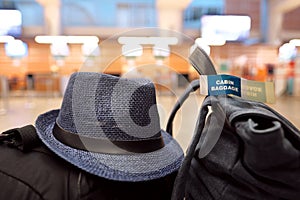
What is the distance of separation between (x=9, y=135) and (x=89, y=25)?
30.6 ft

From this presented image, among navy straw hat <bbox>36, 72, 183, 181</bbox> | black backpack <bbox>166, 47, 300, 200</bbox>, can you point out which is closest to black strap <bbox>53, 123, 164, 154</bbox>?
navy straw hat <bbox>36, 72, 183, 181</bbox>

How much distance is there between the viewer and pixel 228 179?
0.43 meters

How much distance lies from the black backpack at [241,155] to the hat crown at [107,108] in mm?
112

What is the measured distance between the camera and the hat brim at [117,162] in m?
0.47

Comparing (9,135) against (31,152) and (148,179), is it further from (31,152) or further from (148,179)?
(148,179)

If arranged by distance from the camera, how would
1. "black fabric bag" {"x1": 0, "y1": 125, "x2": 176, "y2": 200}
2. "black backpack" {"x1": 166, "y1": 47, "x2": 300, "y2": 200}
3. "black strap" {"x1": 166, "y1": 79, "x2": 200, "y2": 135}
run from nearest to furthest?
"black backpack" {"x1": 166, "y1": 47, "x2": 300, "y2": 200} → "black fabric bag" {"x1": 0, "y1": 125, "x2": 176, "y2": 200} → "black strap" {"x1": 166, "y1": 79, "x2": 200, "y2": 135}

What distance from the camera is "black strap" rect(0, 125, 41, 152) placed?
49cm

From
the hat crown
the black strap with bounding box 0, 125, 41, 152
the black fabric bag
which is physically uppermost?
the hat crown

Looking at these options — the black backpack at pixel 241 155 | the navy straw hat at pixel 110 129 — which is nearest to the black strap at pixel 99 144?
the navy straw hat at pixel 110 129

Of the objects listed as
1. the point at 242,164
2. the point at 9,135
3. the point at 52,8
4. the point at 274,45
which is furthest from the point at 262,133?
the point at 274,45

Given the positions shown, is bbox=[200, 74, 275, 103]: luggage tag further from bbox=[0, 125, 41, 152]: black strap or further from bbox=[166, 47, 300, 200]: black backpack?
bbox=[0, 125, 41, 152]: black strap

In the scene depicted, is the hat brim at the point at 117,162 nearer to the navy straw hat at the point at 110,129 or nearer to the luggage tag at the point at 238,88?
the navy straw hat at the point at 110,129

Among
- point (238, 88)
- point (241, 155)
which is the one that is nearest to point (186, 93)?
point (238, 88)

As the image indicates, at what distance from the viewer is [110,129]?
51cm
